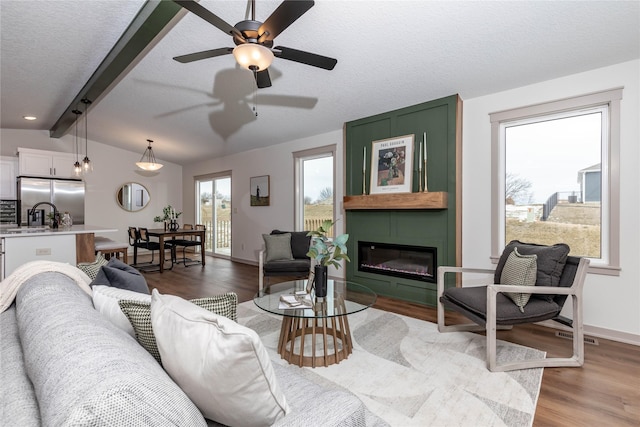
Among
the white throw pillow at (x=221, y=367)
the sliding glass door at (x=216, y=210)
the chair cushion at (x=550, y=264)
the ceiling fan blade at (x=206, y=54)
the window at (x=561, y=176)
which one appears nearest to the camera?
the white throw pillow at (x=221, y=367)

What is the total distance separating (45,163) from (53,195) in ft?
2.07

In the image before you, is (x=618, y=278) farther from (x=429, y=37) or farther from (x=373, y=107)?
(x=373, y=107)

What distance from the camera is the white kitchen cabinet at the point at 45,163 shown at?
221 inches

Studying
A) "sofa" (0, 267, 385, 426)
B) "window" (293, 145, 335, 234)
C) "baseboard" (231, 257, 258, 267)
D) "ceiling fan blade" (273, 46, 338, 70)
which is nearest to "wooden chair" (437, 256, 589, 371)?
"sofa" (0, 267, 385, 426)

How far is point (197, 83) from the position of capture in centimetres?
366

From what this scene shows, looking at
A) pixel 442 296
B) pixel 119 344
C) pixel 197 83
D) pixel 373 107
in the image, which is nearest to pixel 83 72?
pixel 197 83

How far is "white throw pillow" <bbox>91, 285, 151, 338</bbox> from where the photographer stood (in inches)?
44.8

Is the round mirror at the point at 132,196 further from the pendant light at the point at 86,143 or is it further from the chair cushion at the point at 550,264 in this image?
the chair cushion at the point at 550,264

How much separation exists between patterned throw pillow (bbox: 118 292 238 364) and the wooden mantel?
286 centimetres

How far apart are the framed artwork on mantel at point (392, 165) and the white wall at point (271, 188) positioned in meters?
0.71

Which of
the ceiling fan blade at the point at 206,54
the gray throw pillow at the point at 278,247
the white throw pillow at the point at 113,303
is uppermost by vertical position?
the ceiling fan blade at the point at 206,54

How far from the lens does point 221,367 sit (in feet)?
2.40

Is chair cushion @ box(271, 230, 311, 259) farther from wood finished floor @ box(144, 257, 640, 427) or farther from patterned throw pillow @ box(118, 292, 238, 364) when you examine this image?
patterned throw pillow @ box(118, 292, 238, 364)

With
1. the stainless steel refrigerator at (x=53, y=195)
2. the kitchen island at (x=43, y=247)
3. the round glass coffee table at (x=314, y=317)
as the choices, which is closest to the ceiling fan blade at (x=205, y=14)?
the round glass coffee table at (x=314, y=317)
